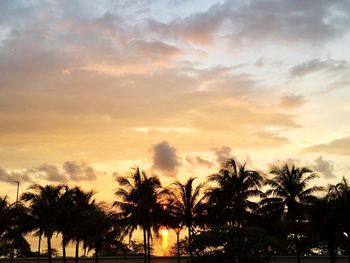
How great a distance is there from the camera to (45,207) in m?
A: 49.7

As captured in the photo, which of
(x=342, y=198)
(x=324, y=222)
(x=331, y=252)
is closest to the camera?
(x=342, y=198)

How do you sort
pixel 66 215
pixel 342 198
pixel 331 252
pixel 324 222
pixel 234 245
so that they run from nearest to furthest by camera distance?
pixel 234 245 → pixel 342 198 → pixel 66 215 → pixel 331 252 → pixel 324 222

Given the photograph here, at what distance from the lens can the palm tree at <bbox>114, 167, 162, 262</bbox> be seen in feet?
169

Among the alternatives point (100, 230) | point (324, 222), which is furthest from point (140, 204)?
point (324, 222)

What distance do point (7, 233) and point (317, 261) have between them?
30.2 m

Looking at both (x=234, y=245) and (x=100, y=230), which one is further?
(x=100, y=230)

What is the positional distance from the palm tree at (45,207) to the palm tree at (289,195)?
20.9m

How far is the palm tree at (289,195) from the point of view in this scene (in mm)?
54156

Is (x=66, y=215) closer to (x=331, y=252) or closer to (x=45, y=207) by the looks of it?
(x=45, y=207)

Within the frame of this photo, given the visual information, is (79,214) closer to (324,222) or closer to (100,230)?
(100,230)

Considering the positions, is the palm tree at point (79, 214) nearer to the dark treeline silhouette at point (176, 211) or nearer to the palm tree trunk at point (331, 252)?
the dark treeline silhouette at point (176, 211)

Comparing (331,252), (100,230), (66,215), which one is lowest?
(331,252)

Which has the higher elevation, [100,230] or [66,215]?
[66,215]

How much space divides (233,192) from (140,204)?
29.9ft
